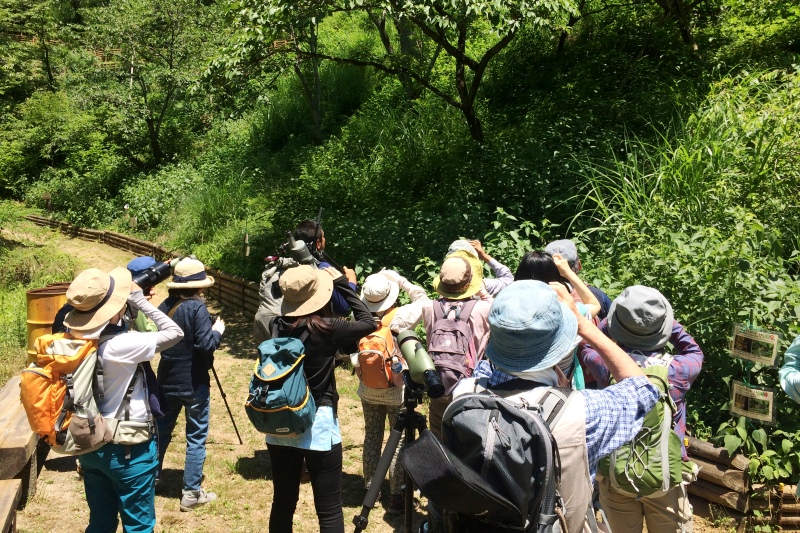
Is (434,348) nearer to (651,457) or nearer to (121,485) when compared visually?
(651,457)

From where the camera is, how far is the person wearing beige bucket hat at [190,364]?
486 cm

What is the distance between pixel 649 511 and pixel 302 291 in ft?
6.69

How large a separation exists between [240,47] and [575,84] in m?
5.40

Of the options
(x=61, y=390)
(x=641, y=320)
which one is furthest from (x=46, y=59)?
(x=641, y=320)

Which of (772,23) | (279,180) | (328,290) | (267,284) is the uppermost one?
(772,23)

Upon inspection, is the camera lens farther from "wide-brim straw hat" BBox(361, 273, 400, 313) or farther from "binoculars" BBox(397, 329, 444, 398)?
"wide-brim straw hat" BBox(361, 273, 400, 313)

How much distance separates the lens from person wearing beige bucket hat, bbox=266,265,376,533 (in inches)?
144

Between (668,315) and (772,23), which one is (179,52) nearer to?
(772,23)

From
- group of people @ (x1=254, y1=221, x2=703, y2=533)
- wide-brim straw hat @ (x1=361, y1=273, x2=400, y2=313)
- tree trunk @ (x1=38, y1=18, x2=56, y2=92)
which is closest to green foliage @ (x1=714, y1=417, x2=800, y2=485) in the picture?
group of people @ (x1=254, y1=221, x2=703, y2=533)

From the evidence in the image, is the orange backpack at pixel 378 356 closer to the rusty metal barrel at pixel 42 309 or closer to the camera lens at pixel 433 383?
the camera lens at pixel 433 383

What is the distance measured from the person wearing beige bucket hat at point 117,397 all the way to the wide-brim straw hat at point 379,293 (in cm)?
140

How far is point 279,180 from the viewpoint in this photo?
562 inches

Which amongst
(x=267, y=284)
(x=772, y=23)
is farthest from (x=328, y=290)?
(x=772, y=23)

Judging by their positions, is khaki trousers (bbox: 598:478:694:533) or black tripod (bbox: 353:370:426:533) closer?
black tripod (bbox: 353:370:426:533)
